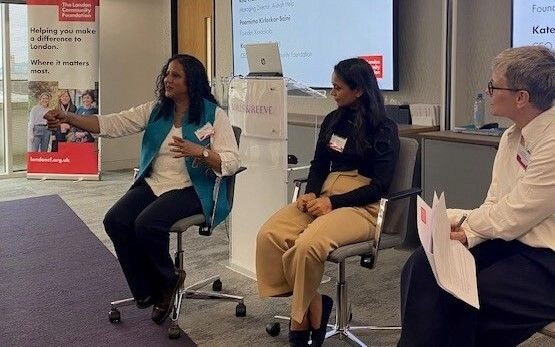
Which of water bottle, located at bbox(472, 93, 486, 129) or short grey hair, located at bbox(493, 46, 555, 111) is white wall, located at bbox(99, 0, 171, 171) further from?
short grey hair, located at bbox(493, 46, 555, 111)

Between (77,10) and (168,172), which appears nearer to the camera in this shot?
(168,172)

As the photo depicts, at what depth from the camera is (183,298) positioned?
3.39 m

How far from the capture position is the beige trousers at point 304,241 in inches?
99.0

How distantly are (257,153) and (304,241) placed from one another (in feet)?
3.89

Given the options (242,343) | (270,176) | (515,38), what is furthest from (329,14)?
(242,343)

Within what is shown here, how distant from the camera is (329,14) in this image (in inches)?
199

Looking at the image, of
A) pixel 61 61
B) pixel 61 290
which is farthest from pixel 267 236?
pixel 61 61

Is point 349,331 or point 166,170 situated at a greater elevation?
point 166,170

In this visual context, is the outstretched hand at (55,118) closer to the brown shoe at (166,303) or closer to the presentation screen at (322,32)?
the brown shoe at (166,303)

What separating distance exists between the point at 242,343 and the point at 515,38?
245 centimetres

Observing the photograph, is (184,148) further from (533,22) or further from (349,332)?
(533,22)

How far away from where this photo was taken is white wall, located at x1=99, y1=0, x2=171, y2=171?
7914 millimetres

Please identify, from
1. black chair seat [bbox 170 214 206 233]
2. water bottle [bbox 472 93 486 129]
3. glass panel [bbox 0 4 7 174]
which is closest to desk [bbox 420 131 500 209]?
water bottle [bbox 472 93 486 129]

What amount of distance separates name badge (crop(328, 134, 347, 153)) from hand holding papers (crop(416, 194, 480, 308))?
2.75ft
